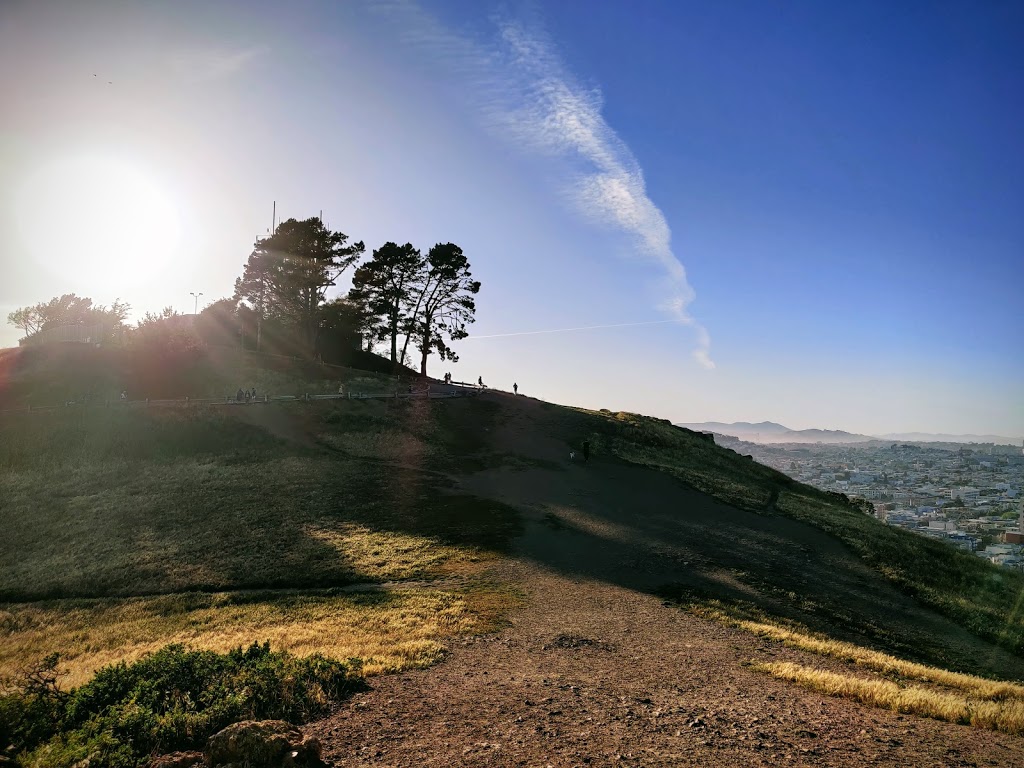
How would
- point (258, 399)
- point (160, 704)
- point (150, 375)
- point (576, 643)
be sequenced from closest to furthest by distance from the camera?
point (160, 704)
point (576, 643)
point (258, 399)
point (150, 375)

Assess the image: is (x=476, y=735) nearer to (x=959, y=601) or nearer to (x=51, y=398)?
(x=959, y=601)

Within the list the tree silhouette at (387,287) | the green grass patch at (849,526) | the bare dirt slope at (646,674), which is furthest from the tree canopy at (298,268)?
the bare dirt slope at (646,674)

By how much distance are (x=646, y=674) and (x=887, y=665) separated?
6.21 m

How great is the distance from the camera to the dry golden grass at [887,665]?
11.9m

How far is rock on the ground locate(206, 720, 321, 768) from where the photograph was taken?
23.1ft

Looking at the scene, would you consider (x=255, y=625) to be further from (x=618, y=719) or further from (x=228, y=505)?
(x=228, y=505)

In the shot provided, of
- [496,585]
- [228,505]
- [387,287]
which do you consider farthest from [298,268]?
[496,585]

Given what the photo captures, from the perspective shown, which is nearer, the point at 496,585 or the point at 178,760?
the point at 178,760

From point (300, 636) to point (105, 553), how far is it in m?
14.9

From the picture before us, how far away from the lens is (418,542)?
24297 millimetres

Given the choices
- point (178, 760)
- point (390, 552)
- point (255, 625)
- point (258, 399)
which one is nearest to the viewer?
point (178, 760)

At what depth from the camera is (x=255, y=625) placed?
54.1 ft

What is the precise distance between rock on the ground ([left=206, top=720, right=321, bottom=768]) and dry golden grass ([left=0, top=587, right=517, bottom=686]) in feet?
14.3

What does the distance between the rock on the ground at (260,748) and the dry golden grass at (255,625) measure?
435cm
